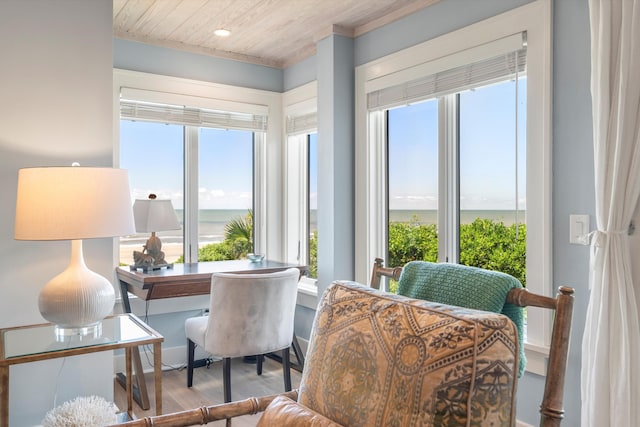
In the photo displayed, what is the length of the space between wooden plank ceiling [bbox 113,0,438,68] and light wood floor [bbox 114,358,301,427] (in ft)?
8.03

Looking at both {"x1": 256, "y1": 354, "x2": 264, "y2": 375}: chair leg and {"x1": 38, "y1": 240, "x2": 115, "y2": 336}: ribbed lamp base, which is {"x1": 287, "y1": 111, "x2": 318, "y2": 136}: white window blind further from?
{"x1": 38, "y1": 240, "x2": 115, "y2": 336}: ribbed lamp base

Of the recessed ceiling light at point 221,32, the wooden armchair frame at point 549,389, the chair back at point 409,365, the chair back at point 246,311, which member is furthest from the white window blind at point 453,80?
the chair back at point 409,365

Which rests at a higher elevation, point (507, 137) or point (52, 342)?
point (507, 137)

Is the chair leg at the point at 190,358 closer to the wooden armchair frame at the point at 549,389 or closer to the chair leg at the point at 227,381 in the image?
the chair leg at the point at 227,381

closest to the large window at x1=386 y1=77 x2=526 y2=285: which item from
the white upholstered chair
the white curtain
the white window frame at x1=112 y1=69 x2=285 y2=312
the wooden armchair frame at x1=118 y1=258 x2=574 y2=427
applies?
the white curtain

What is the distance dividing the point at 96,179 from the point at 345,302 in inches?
47.3

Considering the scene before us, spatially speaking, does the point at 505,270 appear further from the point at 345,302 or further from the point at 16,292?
the point at 16,292

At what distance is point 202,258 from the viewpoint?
12.9 feet

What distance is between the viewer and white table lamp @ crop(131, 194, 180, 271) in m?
3.25

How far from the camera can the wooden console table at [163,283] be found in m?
2.99

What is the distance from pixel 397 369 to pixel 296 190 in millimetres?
3140

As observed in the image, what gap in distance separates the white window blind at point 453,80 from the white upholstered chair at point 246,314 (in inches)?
50.1

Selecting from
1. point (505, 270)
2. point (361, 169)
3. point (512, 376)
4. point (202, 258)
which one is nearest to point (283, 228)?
point (202, 258)

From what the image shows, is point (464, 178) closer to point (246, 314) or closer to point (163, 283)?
point (246, 314)
